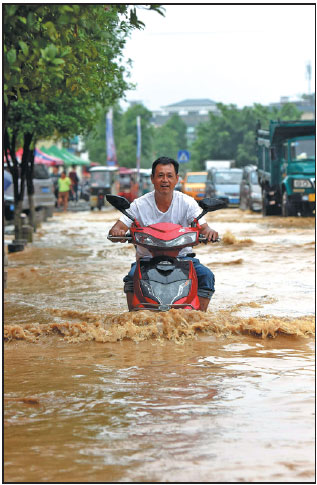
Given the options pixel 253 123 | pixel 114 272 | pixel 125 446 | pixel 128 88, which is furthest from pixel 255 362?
pixel 253 123

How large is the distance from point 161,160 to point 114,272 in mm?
8031

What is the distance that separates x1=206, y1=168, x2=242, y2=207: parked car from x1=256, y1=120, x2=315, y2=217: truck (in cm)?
929

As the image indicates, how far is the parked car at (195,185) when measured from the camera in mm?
49366

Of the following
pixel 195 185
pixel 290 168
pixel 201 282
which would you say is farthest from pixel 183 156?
pixel 201 282

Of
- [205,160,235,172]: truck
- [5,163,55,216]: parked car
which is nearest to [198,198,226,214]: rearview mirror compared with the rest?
[5,163,55,216]: parked car

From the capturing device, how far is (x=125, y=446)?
518cm

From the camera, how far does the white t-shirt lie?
8.31 meters

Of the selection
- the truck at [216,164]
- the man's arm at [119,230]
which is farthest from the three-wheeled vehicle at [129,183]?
the man's arm at [119,230]

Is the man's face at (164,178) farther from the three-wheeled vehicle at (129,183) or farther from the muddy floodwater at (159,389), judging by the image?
the three-wheeled vehicle at (129,183)

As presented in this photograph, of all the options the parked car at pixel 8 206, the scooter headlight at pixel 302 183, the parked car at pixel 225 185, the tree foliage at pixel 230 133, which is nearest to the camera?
the parked car at pixel 8 206

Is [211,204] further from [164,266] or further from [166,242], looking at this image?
[164,266]

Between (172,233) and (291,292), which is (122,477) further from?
(291,292)

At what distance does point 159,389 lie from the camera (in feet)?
21.8

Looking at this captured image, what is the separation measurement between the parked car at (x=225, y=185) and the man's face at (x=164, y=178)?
1378 inches
